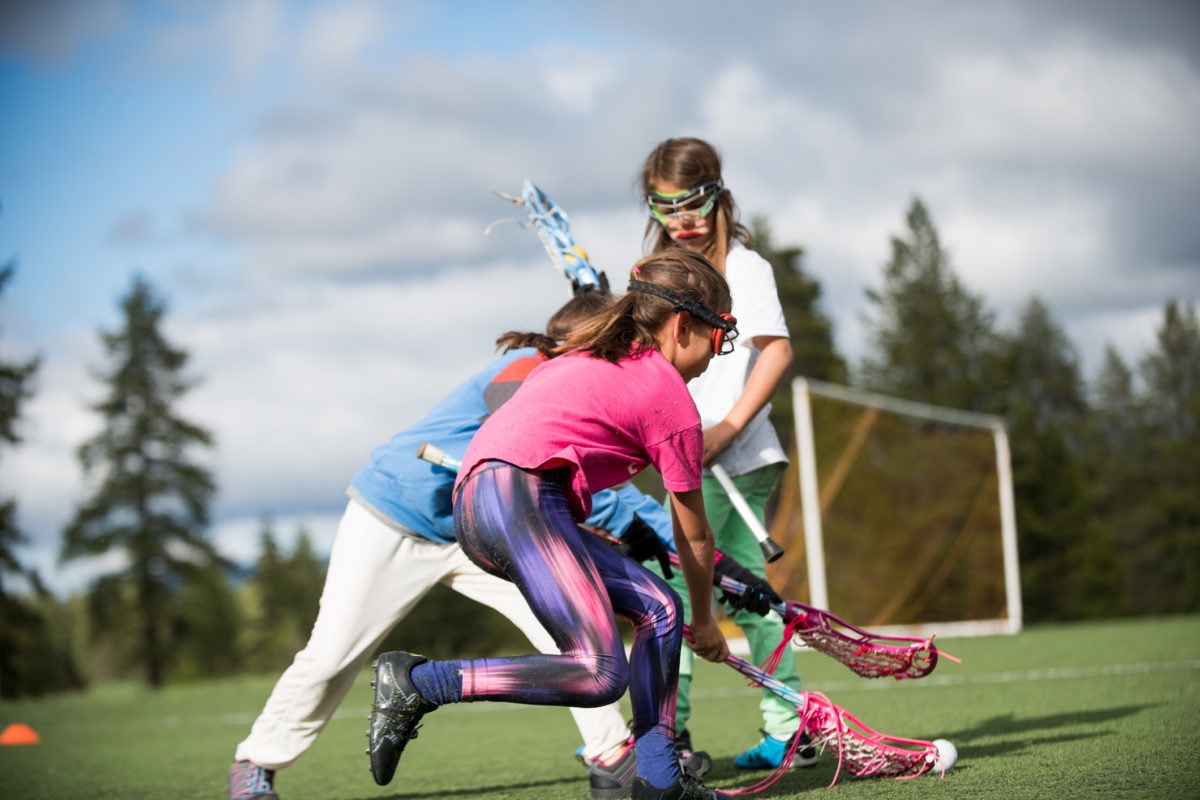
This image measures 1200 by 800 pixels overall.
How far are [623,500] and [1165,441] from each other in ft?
171

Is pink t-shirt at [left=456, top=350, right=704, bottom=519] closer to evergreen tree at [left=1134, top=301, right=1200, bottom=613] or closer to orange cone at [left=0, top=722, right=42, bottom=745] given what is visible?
orange cone at [left=0, top=722, right=42, bottom=745]

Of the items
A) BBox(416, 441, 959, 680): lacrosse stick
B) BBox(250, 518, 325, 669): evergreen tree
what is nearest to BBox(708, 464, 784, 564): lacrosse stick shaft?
BBox(416, 441, 959, 680): lacrosse stick

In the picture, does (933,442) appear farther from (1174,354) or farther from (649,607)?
(1174,354)

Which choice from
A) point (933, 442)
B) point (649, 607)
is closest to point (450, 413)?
point (649, 607)

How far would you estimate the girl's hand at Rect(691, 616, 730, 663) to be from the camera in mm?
3498

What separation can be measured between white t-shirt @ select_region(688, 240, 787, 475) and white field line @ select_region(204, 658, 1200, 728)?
3.00 meters

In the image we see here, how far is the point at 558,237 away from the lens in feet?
16.4

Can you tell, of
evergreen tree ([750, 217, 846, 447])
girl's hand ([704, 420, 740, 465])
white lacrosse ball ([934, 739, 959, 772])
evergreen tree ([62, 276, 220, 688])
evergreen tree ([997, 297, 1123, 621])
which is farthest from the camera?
evergreen tree ([750, 217, 846, 447])

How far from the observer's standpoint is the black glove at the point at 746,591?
376 centimetres

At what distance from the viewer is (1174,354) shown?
54.9 m

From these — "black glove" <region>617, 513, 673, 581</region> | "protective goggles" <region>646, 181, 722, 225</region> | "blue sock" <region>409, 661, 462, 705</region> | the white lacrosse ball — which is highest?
"protective goggles" <region>646, 181, 722, 225</region>

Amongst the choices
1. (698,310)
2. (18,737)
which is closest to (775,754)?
(698,310)

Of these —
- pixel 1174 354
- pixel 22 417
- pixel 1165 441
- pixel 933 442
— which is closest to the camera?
pixel 933 442

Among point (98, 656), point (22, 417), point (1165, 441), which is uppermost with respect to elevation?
point (22, 417)
